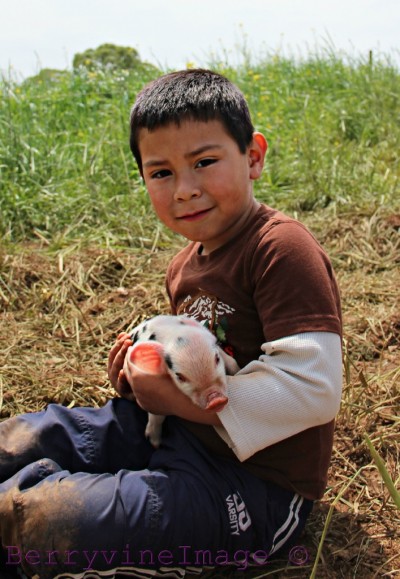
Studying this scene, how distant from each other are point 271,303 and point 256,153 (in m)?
0.55

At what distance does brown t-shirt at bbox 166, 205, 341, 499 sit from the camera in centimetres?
169

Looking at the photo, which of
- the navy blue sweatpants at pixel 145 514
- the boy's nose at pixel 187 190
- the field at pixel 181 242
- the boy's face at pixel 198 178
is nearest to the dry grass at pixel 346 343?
the field at pixel 181 242

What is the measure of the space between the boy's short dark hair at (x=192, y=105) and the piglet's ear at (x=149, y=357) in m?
0.61

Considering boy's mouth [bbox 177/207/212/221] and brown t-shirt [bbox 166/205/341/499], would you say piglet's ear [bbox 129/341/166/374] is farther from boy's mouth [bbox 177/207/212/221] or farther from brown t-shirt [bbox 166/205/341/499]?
boy's mouth [bbox 177/207/212/221]

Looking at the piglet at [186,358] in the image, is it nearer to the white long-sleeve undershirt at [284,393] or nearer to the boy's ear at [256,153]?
the white long-sleeve undershirt at [284,393]

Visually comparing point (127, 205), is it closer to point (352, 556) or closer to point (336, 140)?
point (336, 140)

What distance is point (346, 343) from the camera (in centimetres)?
282

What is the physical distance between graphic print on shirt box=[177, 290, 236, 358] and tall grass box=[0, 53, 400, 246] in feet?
7.02

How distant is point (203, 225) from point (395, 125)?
168 inches

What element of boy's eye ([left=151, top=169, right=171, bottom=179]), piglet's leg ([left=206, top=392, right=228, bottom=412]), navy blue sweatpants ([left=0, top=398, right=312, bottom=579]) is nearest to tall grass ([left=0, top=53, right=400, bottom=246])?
boy's eye ([left=151, top=169, right=171, bottom=179])

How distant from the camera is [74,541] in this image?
5.42 feet

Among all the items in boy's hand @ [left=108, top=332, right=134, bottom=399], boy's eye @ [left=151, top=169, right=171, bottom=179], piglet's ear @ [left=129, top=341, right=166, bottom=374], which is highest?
boy's eye @ [left=151, top=169, right=171, bottom=179]

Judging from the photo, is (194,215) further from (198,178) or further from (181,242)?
(181,242)

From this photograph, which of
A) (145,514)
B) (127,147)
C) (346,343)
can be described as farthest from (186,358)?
(127,147)
